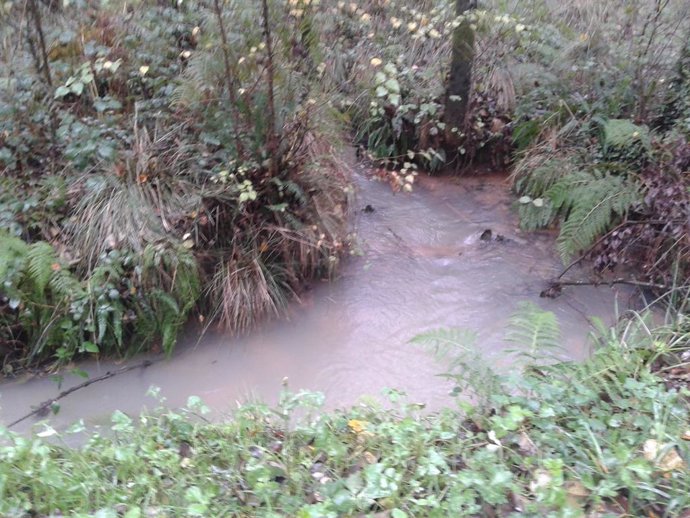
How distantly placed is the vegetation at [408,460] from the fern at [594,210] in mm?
2025

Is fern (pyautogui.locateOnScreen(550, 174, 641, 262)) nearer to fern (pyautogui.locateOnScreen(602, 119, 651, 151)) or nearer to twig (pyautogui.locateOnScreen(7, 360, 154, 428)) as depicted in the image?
fern (pyautogui.locateOnScreen(602, 119, 651, 151))

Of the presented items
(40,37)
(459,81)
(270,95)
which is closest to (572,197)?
(459,81)

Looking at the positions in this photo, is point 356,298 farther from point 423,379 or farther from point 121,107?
point 121,107

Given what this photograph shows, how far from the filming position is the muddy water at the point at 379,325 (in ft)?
14.0

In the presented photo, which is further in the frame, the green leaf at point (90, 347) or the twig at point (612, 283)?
the twig at point (612, 283)

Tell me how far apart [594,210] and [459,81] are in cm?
219

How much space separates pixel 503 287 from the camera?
514 centimetres

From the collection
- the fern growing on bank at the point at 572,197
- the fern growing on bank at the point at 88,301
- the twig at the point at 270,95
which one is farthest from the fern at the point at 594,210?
the fern growing on bank at the point at 88,301

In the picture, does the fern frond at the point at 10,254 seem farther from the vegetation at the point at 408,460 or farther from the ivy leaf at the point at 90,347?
the vegetation at the point at 408,460

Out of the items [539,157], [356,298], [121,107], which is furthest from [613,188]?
[121,107]

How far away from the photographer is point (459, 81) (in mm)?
6410

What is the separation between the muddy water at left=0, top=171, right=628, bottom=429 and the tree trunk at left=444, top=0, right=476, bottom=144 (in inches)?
40.2

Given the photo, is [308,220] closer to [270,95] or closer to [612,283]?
[270,95]

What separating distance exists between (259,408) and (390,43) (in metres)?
6.03
